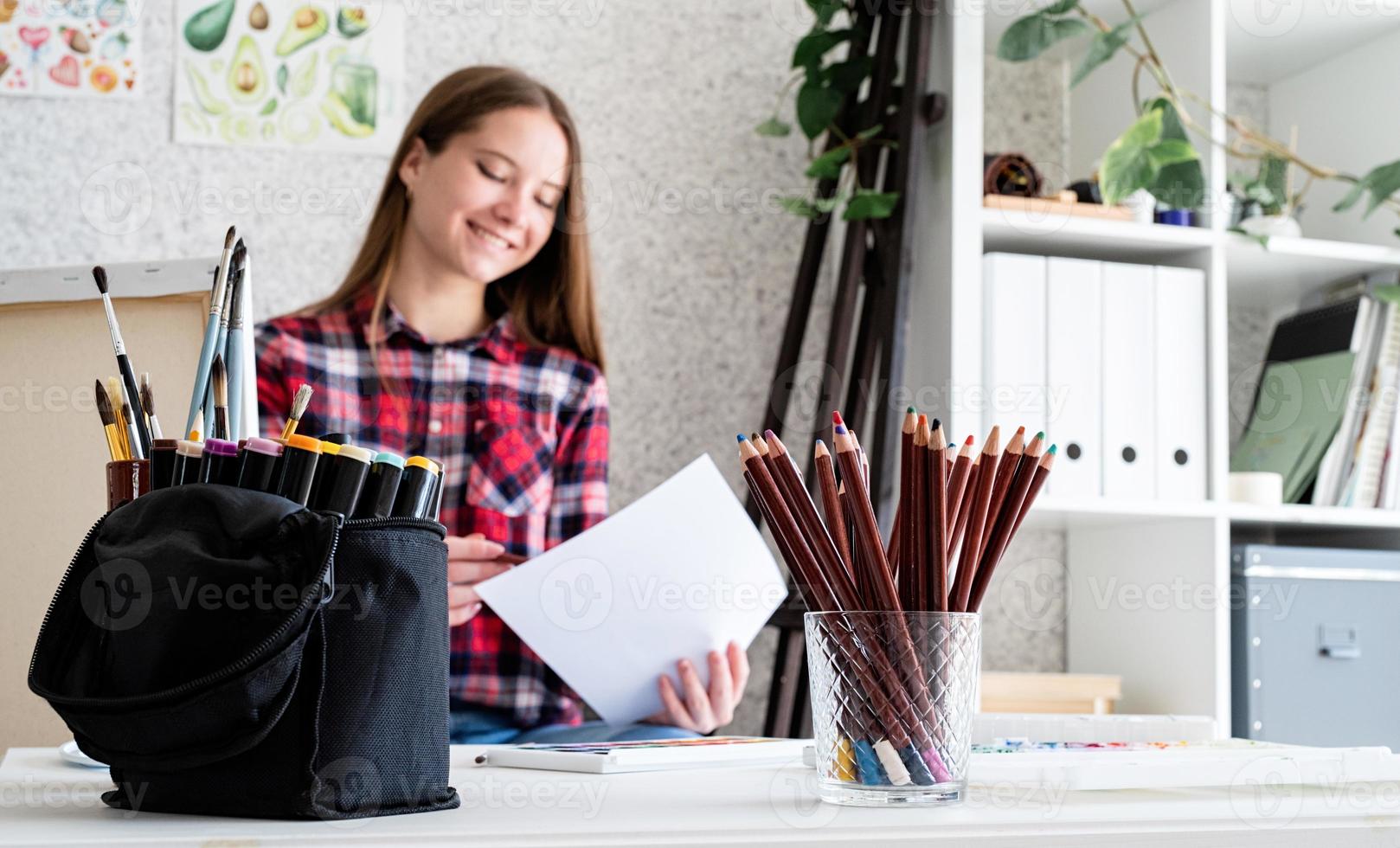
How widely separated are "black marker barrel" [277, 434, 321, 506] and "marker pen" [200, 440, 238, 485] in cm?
2

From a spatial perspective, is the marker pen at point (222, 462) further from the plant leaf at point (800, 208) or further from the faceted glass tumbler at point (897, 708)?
the plant leaf at point (800, 208)

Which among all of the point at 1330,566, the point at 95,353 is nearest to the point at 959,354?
the point at 1330,566

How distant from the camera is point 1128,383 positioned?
1606 mm

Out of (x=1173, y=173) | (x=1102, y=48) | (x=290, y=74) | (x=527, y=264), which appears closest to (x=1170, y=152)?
(x=1173, y=173)

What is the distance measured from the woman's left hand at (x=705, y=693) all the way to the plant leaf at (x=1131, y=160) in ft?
2.51

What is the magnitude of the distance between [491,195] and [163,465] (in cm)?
106

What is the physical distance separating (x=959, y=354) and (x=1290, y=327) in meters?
0.60

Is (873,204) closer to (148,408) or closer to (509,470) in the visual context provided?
(509,470)

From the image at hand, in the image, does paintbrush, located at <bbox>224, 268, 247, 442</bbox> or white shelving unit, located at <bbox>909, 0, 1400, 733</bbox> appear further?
white shelving unit, located at <bbox>909, 0, 1400, 733</bbox>

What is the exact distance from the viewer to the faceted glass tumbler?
1.62ft

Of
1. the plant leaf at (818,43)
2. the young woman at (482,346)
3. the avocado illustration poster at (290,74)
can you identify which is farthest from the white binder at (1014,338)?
the avocado illustration poster at (290,74)

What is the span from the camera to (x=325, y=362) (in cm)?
148

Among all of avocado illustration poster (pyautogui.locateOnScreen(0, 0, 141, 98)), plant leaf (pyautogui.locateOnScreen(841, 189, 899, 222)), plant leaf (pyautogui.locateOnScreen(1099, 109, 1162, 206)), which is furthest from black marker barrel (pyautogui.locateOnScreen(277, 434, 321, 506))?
avocado illustration poster (pyautogui.locateOnScreen(0, 0, 141, 98))

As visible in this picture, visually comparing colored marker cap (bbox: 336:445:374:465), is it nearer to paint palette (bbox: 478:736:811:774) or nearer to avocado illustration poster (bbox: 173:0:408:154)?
paint palette (bbox: 478:736:811:774)
